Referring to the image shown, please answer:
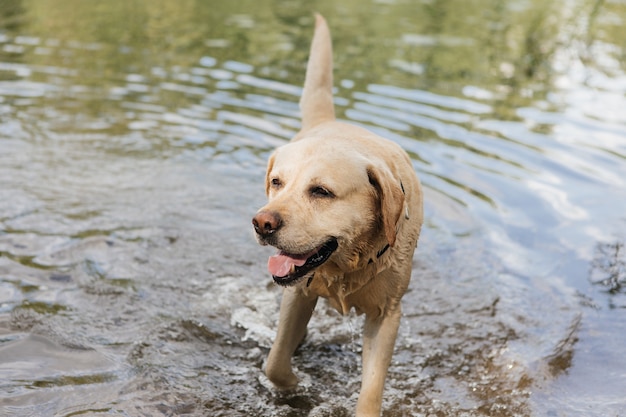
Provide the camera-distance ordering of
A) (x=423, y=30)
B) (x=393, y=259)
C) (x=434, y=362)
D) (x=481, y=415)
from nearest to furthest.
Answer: (x=393, y=259), (x=481, y=415), (x=434, y=362), (x=423, y=30)

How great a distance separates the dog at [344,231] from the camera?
11.6ft

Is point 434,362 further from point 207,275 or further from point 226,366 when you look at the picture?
point 207,275

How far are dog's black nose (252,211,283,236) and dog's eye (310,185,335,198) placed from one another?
0.27 meters

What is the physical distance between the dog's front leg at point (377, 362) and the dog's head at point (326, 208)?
1.55 ft

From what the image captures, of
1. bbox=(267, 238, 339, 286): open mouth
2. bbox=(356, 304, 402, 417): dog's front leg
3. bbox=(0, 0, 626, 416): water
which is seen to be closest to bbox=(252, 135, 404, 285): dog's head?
bbox=(267, 238, 339, 286): open mouth

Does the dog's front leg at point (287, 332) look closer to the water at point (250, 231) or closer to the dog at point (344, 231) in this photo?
the dog at point (344, 231)

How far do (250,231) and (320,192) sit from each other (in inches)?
133

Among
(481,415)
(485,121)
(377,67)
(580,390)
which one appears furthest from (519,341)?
(377,67)

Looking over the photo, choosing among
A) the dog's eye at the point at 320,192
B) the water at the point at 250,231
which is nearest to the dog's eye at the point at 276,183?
the dog's eye at the point at 320,192

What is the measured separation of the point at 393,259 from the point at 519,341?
188 centimetres

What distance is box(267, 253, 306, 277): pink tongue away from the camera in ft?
11.7

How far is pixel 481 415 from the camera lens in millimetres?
4453

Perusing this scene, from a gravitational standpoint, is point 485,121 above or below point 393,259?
below

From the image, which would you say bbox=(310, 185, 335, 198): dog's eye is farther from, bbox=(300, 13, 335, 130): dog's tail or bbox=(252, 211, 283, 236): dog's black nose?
bbox=(300, 13, 335, 130): dog's tail
